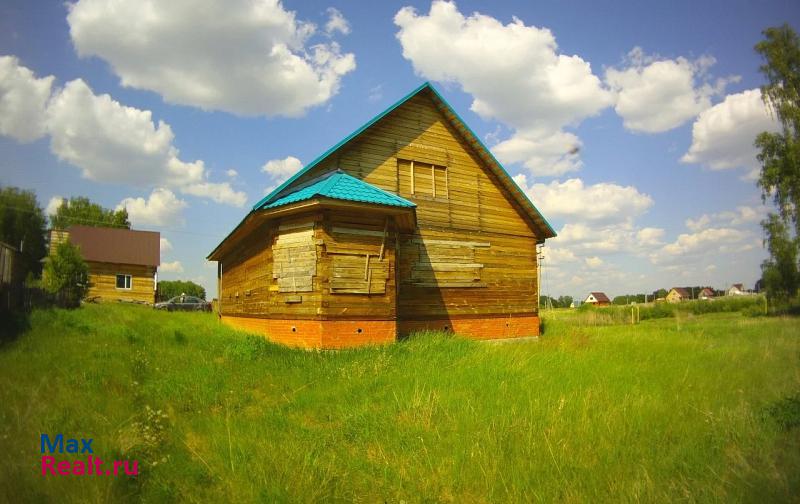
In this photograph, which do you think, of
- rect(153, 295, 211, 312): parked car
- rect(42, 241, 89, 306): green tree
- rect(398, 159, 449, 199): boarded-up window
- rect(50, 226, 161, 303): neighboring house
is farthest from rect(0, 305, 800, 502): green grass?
rect(50, 226, 161, 303): neighboring house

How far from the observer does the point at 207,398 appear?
284 inches

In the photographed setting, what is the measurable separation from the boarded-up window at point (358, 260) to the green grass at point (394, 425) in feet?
5.67

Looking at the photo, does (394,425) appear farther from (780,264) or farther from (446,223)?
(780,264)

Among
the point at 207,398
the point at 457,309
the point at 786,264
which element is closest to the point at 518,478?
the point at 207,398

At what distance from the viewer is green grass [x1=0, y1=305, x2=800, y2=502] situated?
4336 mm

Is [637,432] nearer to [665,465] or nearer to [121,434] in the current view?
[665,465]

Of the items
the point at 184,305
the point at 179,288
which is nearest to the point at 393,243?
the point at 184,305

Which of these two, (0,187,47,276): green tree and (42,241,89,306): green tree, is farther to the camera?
(0,187,47,276): green tree

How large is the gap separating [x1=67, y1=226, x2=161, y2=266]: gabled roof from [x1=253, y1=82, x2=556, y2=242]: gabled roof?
1096 inches

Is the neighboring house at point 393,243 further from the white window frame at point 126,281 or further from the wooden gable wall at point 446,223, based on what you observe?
the white window frame at point 126,281

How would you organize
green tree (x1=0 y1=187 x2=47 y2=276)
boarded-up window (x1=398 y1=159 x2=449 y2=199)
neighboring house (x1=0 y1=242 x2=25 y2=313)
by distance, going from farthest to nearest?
green tree (x1=0 y1=187 x2=47 y2=276), boarded-up window (x1=398 y1=159 x2=449 y2=199), neighboring house (x1=0 y1=242 x2=25 y2=313)

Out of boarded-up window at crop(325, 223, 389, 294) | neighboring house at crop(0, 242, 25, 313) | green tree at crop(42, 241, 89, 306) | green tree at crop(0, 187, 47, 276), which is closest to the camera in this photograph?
boarded-up window at crop(325, 223, 389, 294)

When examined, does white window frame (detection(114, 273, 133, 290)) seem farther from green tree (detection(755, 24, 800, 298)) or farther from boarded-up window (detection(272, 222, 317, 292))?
green tree (detection(755, 24, 800, 298))

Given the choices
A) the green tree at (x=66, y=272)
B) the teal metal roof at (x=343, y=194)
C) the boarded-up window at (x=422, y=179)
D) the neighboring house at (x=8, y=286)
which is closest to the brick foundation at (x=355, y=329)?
the teal metal roof at (x=343, y=194)
